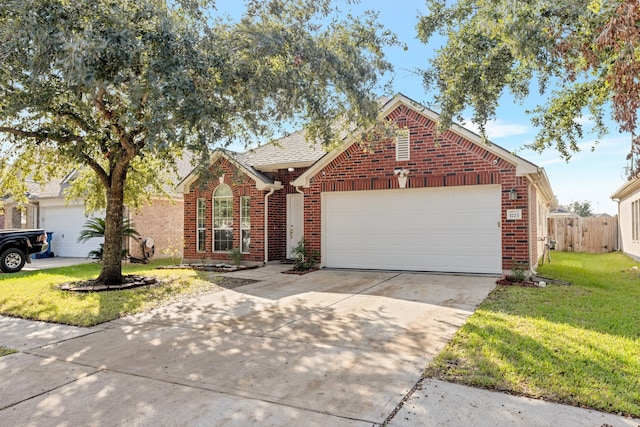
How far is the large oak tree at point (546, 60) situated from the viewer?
3.93 meters

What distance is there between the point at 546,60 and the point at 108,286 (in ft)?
31.0

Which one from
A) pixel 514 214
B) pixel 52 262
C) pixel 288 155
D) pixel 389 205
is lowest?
pixel 52 262

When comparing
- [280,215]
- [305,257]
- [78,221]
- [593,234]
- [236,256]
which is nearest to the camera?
[305,257]

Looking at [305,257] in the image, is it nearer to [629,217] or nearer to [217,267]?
[217,267]

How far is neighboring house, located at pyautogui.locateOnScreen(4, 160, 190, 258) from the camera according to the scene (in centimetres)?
1769

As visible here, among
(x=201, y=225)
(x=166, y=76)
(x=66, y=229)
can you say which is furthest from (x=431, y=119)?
(x=66, y=229)

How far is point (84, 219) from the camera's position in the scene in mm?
18281

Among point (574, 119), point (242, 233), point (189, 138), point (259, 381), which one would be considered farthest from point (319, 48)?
point (242, 233)

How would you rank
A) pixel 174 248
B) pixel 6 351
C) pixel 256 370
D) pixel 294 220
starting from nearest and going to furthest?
pixel 256 370
pixel 6 351
pixel 294 220
pixel 174 248

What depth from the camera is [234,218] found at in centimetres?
1408

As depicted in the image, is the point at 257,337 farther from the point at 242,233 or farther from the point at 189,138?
the point at 242,233

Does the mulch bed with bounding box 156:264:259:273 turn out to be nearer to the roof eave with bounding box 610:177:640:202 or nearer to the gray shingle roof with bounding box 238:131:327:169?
the gray shingle roof with bounding box 238:131:327:169

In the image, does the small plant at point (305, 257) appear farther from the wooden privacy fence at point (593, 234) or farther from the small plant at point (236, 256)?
the wooden privacy fence at point (593, 234)

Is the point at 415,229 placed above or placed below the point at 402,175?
below
